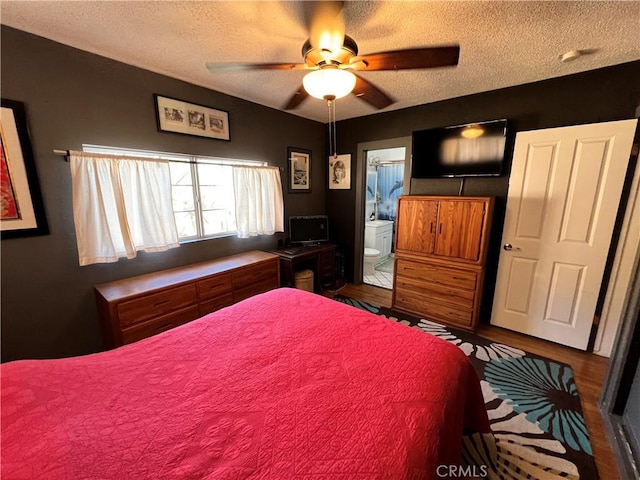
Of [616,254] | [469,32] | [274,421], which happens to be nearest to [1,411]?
[274,421]

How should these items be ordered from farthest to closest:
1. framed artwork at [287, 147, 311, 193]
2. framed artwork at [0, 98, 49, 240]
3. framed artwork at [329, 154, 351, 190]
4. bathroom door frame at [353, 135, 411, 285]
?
framed artwork at [329, 154, 351, 190] < framed artwork at [287, 147, 311, 193] < bathroom door frame at [353, 135, 411, 285] < framed artwork at [0, 98, 49, 240]

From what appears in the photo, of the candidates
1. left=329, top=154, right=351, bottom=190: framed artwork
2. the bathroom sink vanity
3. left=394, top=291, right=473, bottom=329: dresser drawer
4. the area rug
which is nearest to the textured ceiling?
left=329, top=154, right=351, bottom=190: framed artwork

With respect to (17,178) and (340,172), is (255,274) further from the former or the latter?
(340,172)

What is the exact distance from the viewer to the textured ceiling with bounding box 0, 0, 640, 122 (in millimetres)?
1422

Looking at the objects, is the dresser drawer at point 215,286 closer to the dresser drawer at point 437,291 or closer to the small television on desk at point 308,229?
the small television on desk at point 308,229

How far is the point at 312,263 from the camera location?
357 centimetres

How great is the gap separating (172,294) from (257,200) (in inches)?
55.1

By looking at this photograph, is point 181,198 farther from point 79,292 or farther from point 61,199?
point 79,292

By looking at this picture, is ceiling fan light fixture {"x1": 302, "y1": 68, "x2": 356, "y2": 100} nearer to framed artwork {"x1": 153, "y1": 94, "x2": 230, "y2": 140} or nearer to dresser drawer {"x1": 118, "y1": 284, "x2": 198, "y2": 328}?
framed artwork {"x1": 153, "y1": 94, "x2": 230, "y2": 140}

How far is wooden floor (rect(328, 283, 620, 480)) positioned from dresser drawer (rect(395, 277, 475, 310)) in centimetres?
38

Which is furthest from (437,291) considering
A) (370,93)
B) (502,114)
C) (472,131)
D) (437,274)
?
(370,93)

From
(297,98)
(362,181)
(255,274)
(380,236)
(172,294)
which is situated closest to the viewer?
(297,98)

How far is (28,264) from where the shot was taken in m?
1.76

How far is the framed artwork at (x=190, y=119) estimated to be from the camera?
227cm
